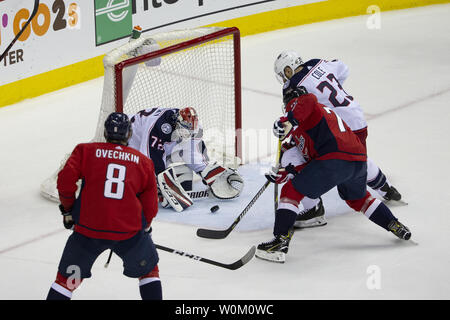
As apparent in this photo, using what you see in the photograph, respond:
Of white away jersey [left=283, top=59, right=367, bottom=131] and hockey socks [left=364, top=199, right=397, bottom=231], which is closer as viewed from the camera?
hockey socks [left=364, top=199, right=397, bottom=231]

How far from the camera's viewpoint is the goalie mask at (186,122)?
5.20 m

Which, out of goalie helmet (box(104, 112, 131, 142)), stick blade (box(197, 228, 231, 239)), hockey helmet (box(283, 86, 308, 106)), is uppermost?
goalie helmet (box(104, 112, 131, 142))

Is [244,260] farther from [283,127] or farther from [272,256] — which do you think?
[283,127]

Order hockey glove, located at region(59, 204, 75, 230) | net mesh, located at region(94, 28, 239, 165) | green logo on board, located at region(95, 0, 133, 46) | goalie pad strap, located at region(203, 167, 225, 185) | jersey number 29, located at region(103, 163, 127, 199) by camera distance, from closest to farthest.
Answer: jersey number 29, located at region(103, 163, 127, 199) < hockey glove, located at region(59, 204, 75, 230) < goalie pad strap, located at region(203, 167, 225, 185) < net mesh, located at region(94, 28, 239, 165) < green logo on board, located at region(95, 0, 133, 46)

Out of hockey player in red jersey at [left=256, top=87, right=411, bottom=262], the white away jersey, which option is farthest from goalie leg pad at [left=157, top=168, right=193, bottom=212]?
the white away jersey

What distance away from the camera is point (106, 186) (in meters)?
3.59

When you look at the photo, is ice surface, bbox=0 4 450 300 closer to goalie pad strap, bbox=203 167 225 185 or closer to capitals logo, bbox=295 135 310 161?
goalie pad strap, bbox=203 167 225 185

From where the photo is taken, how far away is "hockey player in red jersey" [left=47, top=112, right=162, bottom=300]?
142 inches

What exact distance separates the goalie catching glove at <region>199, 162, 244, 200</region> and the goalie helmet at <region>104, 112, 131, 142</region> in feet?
5.79

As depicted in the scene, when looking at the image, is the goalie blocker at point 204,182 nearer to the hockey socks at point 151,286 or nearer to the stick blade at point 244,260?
the stick blade at point 244,260

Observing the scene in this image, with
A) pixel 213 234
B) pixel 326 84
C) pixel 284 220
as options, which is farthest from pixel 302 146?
pixel 213 234

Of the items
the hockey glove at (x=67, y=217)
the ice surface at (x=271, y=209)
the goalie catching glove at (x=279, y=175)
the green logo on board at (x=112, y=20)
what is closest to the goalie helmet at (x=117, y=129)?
the hockey glove at (x=67, y=217)

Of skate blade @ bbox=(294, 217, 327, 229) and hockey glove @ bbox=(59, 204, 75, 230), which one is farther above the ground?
hockey glove @ bbox=(59, 204, 75, 230)
